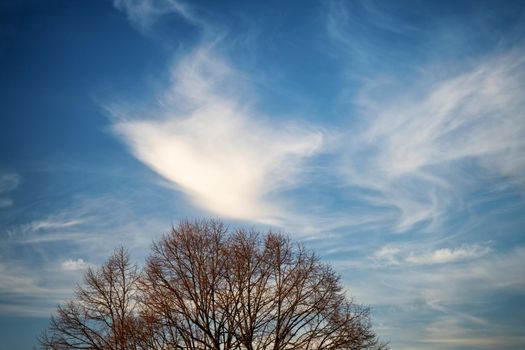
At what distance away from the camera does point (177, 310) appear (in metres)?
24.9

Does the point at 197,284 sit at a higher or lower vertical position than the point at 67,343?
higher

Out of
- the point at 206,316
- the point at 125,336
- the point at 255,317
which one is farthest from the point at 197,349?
the point at 125,336

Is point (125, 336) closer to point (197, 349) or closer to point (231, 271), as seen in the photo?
point (197, 349)

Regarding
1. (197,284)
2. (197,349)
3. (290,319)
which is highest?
(197,284)

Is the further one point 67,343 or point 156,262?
point 67,343

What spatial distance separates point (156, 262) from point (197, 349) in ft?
20.0

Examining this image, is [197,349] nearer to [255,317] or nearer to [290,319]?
[255,317]

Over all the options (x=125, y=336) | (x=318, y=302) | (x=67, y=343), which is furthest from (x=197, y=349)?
(x=67, y=343)

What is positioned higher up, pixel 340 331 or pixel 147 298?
pixel 147 298

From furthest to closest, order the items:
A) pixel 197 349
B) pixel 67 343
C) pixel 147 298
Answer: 1. pixel 67 343
2. pixel 147 298
3. pixel 197 349

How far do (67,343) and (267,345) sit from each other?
1480cm

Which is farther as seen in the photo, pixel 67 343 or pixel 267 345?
pixel 67 343

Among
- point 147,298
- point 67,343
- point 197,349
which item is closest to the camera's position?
point 197,349

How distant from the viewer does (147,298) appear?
85.1 ft
